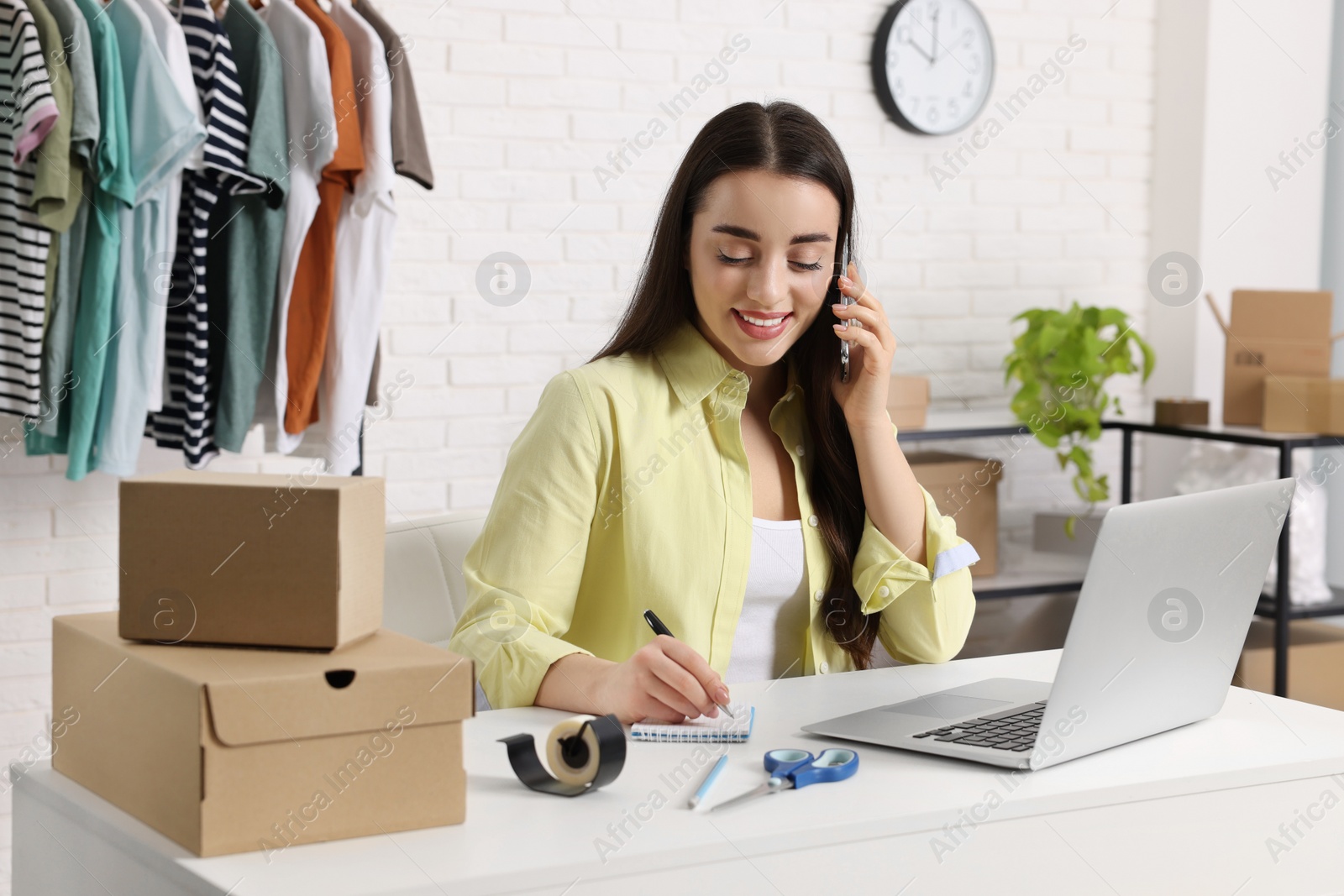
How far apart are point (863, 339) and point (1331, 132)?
2.67 metres

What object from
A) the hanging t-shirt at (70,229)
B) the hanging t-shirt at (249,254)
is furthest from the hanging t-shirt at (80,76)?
the hanging t-shirt at (249,254)

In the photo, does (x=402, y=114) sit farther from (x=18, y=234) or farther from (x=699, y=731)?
(x=699, y=731)

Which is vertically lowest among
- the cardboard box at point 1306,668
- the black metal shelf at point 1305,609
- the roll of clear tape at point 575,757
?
the cardboard box at point 1306,668

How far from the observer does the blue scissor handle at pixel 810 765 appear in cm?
109

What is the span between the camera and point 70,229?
2215mm

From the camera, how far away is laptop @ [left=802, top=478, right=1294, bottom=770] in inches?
43.2

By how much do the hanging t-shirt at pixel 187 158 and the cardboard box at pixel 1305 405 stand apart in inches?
94.5

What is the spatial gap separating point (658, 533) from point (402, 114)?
1.24 meters

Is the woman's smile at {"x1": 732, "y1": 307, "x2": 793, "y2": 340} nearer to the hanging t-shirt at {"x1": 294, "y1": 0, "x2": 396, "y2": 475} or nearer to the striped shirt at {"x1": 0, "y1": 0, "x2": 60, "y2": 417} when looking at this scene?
the hanging t-shirt at {"x1": 294, "y1": 0, "x2": 396, "y2": 475}

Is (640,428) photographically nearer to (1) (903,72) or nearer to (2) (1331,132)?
(1) (903,72)

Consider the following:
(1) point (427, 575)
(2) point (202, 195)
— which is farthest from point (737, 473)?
(2) point (202, 195)

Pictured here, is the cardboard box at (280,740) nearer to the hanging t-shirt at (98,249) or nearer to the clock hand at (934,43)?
the hanging t-shirt at (98,249)

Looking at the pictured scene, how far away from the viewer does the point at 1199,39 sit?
11.7 ft

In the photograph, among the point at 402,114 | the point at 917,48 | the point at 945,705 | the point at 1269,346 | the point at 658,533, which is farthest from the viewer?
the point at 917,48
